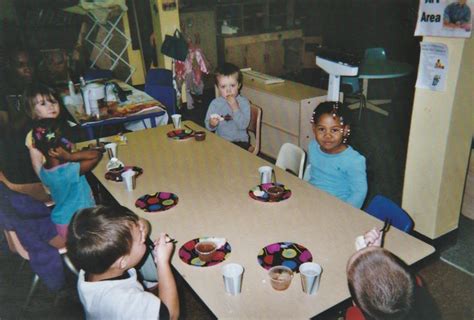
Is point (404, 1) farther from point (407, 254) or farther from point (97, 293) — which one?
point (97, 293)

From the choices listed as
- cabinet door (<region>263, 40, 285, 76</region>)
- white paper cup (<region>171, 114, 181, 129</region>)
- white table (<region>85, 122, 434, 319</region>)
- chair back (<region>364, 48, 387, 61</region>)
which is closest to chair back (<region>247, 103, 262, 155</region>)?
white table (<region>85, 122, 434, 319</region>)

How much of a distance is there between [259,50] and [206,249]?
6131mm

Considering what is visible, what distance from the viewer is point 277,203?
6.08ft

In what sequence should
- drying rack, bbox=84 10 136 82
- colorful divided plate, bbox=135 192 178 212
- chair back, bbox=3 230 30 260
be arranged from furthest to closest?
drying rack, bbox=84 10 136 82
chair back, bbox=3 230 30 260
colorful divided plate, bbox=135 192 178 212

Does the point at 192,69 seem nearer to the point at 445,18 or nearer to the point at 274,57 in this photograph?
the point at 274,57

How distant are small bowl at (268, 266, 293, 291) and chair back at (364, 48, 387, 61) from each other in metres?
4.44

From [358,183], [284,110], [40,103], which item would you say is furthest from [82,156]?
[284,110]

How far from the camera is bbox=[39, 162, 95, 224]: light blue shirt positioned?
2.12 meters

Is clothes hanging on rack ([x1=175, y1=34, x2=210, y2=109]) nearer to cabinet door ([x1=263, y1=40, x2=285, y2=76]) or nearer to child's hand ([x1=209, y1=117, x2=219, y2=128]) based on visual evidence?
cabinet door ([x1=263, y1=40, x2=285, y2=76])

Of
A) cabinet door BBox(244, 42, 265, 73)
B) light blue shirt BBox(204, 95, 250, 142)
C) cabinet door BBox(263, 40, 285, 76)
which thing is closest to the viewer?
light blue shirt BBox(204, 95, 250, 142)

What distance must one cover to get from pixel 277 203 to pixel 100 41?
5740 millimetres

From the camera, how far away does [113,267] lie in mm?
1348

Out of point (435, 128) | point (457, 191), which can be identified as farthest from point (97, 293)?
point (457, 191)

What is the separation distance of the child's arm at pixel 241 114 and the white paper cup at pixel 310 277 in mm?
1829
